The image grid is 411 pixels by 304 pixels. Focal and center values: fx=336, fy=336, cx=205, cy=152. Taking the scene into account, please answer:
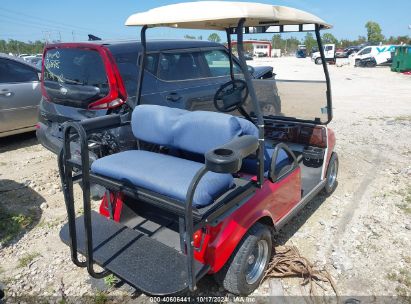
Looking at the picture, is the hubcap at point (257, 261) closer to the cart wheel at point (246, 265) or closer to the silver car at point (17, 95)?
the cart wheel at point (246, 265)

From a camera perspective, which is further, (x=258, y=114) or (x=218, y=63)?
(x=218, y=63)

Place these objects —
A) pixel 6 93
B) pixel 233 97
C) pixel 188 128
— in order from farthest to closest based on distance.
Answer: pixel 6 93
pixel 233 97
pixel 188 128

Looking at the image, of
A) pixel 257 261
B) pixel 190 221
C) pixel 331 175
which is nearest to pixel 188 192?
pixel 190 221

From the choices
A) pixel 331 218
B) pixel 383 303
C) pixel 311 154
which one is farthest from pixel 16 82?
pixel 383 303

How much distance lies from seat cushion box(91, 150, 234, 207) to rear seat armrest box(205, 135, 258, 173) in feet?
1.06

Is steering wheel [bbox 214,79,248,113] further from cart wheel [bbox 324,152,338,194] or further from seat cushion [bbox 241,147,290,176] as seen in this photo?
cart wheel [bbox 324,152,338,194]

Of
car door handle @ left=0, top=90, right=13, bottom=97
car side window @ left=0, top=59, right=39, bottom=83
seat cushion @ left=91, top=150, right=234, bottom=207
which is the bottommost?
seat cushion @ left=91, top=150, right=234, bottom=207

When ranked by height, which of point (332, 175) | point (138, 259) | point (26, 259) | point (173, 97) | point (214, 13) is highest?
point (214, 13)

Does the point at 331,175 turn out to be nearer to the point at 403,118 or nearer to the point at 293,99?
the point at 293,99

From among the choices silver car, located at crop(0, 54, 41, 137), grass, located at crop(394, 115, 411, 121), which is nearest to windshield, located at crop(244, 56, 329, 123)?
silver car, located at crop(0, 54, 41, 137)

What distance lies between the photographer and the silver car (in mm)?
5262

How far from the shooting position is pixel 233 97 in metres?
3.43

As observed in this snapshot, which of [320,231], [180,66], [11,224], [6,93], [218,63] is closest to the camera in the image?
[320,231]

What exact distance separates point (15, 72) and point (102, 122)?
13.3ft
